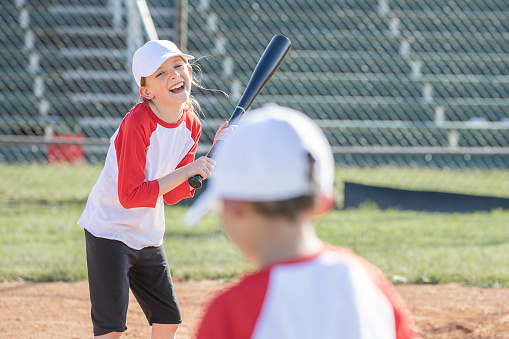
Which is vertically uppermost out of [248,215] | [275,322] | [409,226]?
[248,215]

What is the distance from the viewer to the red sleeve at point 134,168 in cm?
266

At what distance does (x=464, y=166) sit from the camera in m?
10.7

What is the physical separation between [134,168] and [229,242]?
10.4ft

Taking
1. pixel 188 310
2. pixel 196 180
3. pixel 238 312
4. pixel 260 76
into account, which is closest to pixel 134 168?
pixel 196 180

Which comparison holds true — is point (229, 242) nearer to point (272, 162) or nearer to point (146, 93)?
point (146, 93)

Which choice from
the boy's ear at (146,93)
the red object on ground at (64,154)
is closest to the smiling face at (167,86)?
the boy's ear at (146,93)

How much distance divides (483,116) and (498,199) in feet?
14.6

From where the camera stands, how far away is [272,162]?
4.07 ft

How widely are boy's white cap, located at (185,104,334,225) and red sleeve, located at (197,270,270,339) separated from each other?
0.16 metres

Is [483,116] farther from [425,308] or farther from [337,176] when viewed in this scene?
[425,308]

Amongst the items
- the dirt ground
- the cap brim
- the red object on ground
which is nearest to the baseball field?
the dirt ground

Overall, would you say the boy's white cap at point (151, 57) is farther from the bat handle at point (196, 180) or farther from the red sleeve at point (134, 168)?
the bat handle at point (196, 180)

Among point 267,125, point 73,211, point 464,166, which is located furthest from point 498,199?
point 267,125

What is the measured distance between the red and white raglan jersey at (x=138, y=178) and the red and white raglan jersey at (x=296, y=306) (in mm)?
1449
